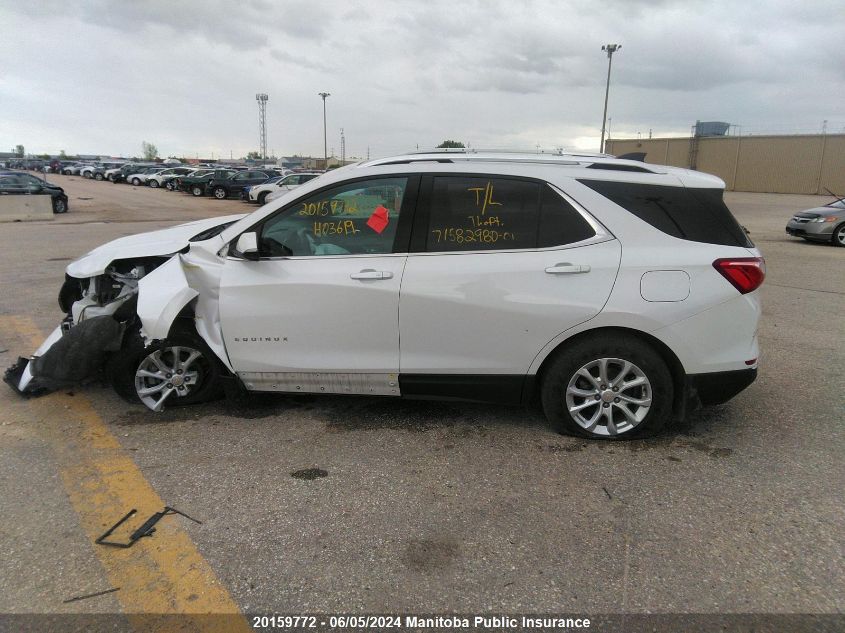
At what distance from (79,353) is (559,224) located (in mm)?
3318

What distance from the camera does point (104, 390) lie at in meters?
4.66

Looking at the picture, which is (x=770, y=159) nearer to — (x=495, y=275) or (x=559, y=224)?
(x=559, y=224)

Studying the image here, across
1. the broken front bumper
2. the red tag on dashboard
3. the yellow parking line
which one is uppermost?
the red tag on dashboard

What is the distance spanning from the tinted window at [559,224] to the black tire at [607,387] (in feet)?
2.02

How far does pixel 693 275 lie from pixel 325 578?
2597 millimetres

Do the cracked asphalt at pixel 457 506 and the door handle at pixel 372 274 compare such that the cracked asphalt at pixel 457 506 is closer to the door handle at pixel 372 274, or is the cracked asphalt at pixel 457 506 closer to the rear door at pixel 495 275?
the rear door at pixel 495 275

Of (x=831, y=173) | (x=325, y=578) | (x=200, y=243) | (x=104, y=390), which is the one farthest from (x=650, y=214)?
(x=831, y=173)

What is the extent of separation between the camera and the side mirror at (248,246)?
3.73 m

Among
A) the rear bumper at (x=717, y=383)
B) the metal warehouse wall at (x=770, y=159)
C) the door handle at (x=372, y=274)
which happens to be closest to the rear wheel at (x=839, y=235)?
the rear bumper at (x=717, y=383)

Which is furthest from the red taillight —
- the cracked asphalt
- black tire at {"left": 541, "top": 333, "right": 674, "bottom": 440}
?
the cracked asphalt

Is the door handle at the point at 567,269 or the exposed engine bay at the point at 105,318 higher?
the door handle at the point at 567,269

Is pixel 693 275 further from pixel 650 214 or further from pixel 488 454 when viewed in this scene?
pixel 488 454

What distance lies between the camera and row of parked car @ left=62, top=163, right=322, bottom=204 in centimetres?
2886

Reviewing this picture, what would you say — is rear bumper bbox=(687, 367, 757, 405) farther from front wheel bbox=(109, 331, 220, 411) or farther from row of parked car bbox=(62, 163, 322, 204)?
row of parked car bbox=(62, 163, 322, 204)
